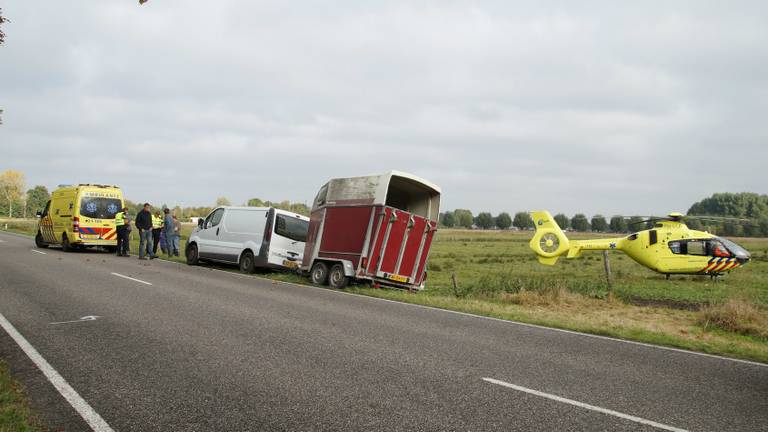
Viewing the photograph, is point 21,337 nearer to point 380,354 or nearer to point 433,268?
A: point 380,354

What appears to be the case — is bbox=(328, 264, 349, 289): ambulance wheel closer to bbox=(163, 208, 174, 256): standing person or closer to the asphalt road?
the asphalt road

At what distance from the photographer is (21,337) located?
668 cm

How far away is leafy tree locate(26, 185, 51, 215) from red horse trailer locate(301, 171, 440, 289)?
16731 centimetres

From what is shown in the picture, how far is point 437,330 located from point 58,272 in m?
11.1

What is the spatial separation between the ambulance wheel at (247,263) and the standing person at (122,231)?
681 cm

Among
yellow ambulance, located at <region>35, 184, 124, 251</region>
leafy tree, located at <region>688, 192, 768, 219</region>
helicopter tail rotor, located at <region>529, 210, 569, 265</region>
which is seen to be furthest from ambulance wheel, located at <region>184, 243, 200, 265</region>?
leafy tree, located at <region>688, 192, 768, 219</region>

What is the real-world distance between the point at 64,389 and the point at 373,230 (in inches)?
347

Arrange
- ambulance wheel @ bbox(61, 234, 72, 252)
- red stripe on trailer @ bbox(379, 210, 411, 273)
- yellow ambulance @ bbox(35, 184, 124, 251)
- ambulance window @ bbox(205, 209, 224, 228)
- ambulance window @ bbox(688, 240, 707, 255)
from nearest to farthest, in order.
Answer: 1. red stripe on trailer @ bbox(379, 210, 411, 273)
2. ambulance window @ bbox(205, 209, 224, 228)
3. ambulance window @ bbox(688, 240, 707, 255)
4. yellow ambulance @ bbox(35, 184, 124, 251)
5. ambulance wheel @ bbox(61, 234, 72, 252)

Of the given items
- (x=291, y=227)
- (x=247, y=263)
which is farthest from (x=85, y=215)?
(x=291, y=227)

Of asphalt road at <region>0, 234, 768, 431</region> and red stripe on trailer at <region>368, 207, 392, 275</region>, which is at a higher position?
red stripe on trailer at <region>368, 207, 392, 275</region>

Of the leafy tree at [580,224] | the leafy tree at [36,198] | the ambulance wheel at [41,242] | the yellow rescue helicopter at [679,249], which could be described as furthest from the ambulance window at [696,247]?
the leafy tree at [36,198]

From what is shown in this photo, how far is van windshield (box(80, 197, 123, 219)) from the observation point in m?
21.2

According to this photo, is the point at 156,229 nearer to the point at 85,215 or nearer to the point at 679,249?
the point at 85,215

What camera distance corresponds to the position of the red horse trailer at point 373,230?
1312cm
